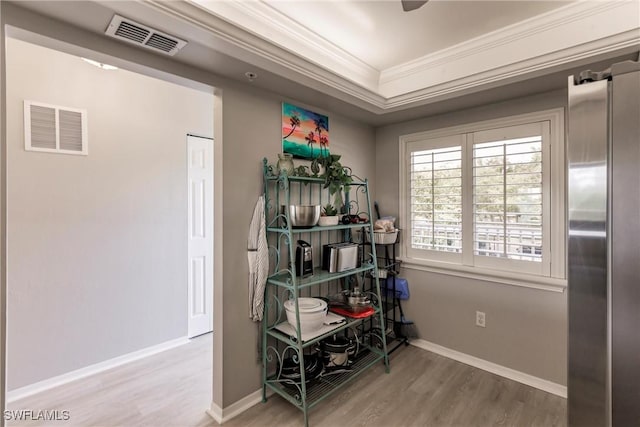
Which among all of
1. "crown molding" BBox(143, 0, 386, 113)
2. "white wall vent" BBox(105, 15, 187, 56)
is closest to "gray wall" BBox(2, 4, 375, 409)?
"white wall vent" BBox(105, 15, 187, 56)

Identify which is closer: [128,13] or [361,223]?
Result: [128,13]

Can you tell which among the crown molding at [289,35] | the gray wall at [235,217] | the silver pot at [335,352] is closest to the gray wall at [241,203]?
the gray wall at [235,217]

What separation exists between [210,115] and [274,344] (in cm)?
237

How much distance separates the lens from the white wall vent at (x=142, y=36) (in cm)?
137

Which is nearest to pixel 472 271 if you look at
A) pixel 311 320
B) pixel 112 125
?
pixel 311 320

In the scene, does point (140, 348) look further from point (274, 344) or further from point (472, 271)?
point (472, 271)

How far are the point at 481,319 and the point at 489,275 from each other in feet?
1.30

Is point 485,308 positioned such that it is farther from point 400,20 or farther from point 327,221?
point 400,20

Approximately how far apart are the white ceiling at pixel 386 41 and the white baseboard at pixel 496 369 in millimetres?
2142

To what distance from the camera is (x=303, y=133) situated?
2506mm

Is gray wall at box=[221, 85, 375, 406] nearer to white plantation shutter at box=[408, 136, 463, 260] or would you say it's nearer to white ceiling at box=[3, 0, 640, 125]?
white ceiling at box=[3, 0, 640, 125]

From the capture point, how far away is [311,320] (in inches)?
81.9

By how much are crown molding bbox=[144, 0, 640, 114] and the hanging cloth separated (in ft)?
3.18

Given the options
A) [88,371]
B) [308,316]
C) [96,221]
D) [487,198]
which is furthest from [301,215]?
[88,371]
